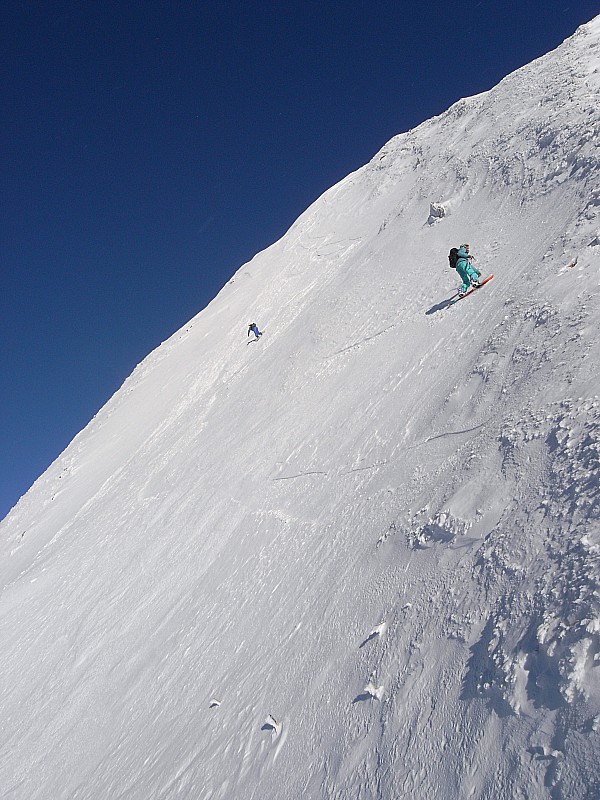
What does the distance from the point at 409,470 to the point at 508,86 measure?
20552 mm

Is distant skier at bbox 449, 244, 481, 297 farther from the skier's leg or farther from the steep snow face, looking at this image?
the steep snow face

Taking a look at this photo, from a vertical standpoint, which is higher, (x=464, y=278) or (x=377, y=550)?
(x=464, y=278)

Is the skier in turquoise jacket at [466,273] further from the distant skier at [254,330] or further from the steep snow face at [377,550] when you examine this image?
the distant skier at [254,330]

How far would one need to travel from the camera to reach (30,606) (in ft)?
48.9

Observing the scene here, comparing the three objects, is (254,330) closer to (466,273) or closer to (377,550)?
(466,273)

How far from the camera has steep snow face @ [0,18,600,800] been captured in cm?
421

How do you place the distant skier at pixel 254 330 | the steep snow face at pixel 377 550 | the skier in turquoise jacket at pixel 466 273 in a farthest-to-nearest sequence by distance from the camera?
the distant skier at pixel 254 330, the skier in turquoise jacket at pixel 466 273, the steep snow face at pixel 377 550

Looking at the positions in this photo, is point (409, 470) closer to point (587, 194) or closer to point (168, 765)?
point (168, 765)

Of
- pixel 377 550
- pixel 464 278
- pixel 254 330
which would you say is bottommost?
pixel 377 550

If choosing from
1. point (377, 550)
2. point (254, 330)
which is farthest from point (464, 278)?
point (254, 330)

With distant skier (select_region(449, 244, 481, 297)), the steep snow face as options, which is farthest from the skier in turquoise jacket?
the steep snow face

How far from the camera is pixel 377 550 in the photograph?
6656mm

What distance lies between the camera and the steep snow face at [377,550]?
421cm

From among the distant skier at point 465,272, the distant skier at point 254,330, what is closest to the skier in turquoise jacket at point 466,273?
the distant skier at point 465,272
